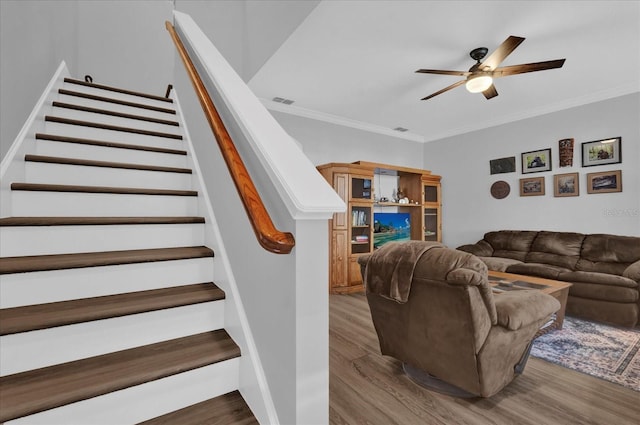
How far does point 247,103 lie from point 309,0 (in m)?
1.92

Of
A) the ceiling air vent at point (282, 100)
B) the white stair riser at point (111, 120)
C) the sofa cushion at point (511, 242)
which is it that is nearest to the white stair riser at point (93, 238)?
the white stair riser at point (111, 120)

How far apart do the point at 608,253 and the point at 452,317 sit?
368cm

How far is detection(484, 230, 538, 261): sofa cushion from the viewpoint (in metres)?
4.78

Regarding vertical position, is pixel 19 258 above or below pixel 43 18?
below

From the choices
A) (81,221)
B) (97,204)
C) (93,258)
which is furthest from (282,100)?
(93,258)

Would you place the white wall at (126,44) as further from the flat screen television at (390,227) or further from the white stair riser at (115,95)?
the flat screen television at (390,227)

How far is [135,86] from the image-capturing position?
14.7ft

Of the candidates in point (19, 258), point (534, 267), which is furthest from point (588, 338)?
point (19, 258)

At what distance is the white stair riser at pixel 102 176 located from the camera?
5.90 ft

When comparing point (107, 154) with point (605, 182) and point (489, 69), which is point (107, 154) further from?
point (605, 182)

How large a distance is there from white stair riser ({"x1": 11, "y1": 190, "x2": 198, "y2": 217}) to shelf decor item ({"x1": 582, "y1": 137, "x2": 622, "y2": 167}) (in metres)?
5.42

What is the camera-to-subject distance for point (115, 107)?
9.22ft

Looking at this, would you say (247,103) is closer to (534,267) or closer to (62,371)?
(62,371)

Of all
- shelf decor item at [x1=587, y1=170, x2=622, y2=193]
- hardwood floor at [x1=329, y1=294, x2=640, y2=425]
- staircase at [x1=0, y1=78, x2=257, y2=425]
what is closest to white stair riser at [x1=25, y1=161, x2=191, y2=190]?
Answer: staircase at [x1=0, y1=78, x2=257, y2=425]
